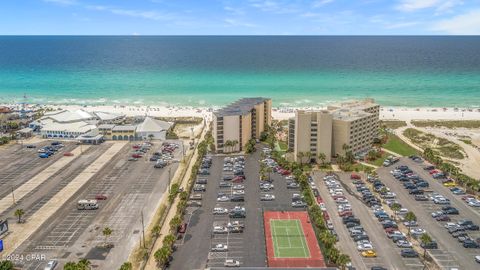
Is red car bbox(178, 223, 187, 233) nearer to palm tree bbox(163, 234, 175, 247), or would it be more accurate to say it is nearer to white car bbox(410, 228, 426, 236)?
palm tree bbox(163, 234, 175, 247)

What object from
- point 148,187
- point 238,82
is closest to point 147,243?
point 148,187

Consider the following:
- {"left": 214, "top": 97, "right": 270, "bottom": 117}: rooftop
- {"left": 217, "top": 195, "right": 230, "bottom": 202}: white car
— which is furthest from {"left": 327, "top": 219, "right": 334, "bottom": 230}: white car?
{"left": 214, "top": 97, "right": 270, "bottom": 117}: rooftop

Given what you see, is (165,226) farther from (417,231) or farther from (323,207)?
(417,231)

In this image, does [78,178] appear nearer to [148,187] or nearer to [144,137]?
[148,187]

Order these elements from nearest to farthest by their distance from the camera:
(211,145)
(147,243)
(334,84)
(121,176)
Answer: (147,243) → (121,176) → (211,145) → (334,84)

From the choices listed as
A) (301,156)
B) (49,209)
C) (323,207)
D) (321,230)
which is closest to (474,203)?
(323,207)
